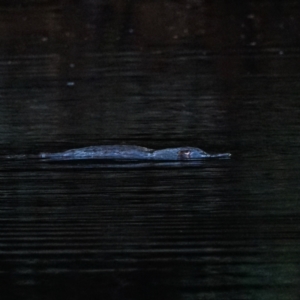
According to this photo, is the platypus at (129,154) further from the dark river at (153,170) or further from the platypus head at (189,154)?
the dark river at (153,170)

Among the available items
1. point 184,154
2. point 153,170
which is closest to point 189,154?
point 184,154

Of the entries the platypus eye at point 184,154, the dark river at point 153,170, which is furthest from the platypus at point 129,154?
the dark river at point 153,170

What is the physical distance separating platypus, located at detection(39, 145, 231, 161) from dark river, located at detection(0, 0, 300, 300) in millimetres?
174

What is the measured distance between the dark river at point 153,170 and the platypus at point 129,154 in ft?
0.57

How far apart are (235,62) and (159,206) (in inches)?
204

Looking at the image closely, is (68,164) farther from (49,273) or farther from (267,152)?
(49,273)

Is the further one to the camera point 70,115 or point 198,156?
point 70,115

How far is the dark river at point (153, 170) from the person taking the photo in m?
4.38

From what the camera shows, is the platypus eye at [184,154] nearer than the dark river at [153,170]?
No

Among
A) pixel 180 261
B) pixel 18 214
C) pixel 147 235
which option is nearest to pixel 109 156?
pixel 18 214

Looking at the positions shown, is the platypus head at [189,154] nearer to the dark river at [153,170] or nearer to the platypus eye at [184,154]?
the platypus eye at [184,154]

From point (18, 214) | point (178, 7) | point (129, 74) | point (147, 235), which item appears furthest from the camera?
point (178, 7)

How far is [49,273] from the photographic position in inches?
174

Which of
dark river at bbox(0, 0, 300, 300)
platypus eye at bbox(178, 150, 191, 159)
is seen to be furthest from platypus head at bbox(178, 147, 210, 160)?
dark river at bbox(0, 0, 300, 300)
